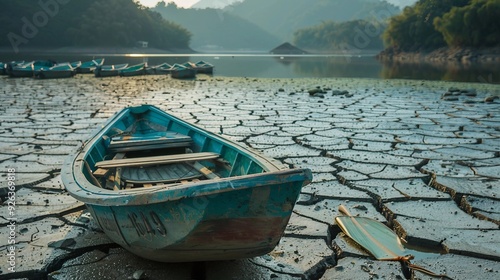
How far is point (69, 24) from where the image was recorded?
52219mm

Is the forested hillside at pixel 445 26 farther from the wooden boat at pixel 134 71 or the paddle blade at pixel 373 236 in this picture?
the paddle blade at pixel 373 236

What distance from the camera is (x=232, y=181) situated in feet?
5.28

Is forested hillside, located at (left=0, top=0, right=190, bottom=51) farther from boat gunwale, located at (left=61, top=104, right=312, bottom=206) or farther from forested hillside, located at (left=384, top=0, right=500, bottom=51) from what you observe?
boat gunwale, located at (left=61, top=104, right=312, bottom=206)

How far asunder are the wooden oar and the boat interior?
2.11 ft

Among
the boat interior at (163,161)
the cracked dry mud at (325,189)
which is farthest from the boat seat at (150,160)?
the cracked dry mud at (325,189)

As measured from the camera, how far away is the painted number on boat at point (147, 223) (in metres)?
1.75

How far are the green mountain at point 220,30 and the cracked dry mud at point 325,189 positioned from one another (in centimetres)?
10167

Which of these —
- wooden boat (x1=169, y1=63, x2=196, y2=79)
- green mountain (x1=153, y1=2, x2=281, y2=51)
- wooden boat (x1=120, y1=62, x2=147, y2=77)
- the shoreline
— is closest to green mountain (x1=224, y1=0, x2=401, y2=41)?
green mountain (x1=153, y1=2, x2=281, y2=51)

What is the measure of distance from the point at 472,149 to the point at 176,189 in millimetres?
3816

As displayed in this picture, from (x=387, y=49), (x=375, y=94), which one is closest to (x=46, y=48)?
(x=387, y=49)

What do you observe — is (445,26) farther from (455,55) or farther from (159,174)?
(159,174)

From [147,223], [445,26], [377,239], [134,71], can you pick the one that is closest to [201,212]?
[147,223]

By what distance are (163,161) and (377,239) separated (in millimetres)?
1334

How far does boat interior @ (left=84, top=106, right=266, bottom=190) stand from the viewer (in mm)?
2674
